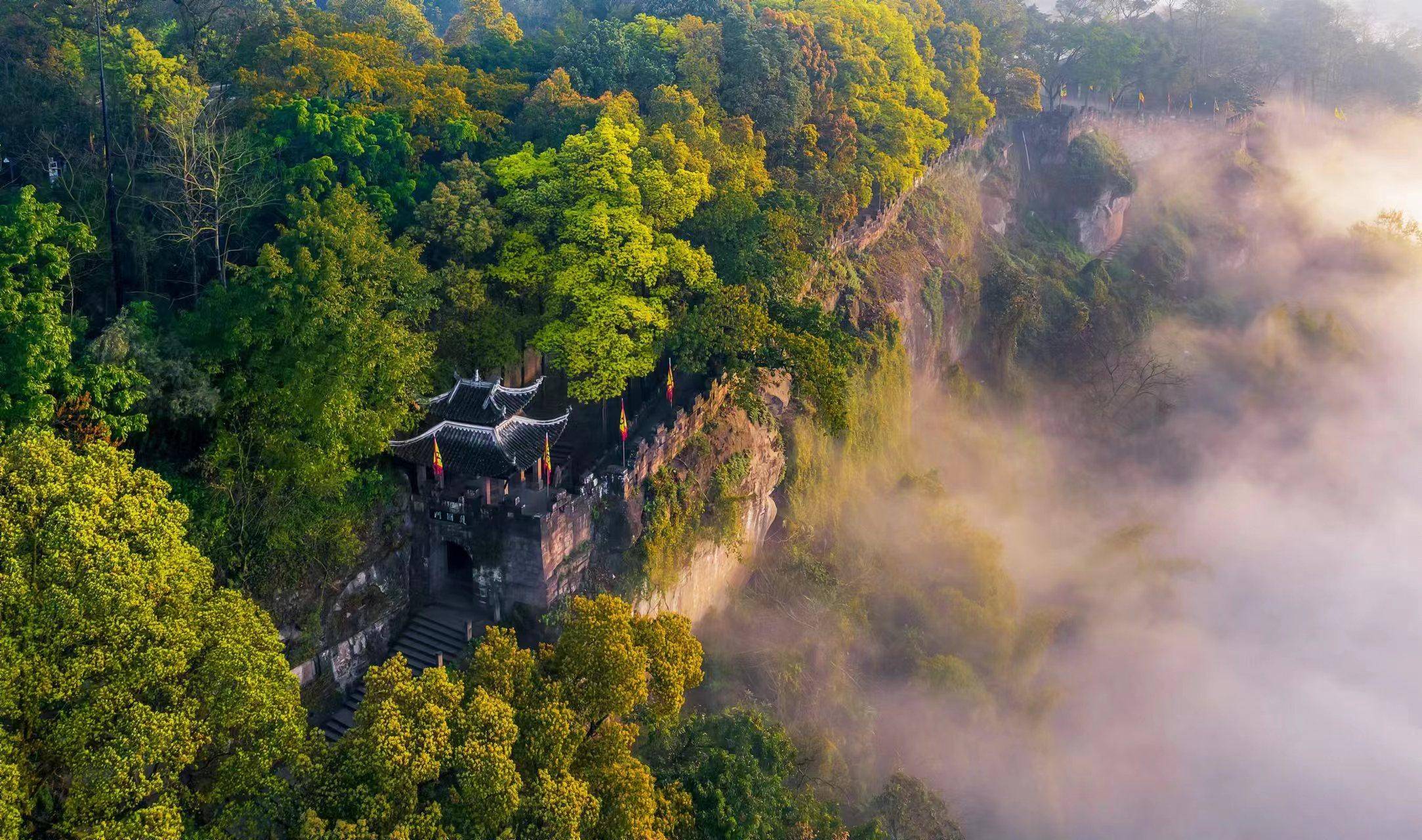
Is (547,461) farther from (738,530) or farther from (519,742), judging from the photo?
(519,742)

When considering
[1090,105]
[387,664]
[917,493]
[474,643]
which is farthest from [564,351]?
[1090,105]

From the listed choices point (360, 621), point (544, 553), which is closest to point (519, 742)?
point (544, 553)

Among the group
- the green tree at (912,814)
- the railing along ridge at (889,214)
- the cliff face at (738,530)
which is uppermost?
the railing along ridge at (889,214)

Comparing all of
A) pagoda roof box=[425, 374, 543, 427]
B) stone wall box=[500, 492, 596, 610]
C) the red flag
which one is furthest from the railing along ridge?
stone wall box=[500, 492, 596, 610]

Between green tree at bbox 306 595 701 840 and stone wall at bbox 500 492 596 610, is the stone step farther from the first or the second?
green tree at bbox 306 595 701 840

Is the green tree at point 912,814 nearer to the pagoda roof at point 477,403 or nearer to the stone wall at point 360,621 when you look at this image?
the stone wall at point 360,621

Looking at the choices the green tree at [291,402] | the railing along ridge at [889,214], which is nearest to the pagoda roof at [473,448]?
the green tree at [291,402]
